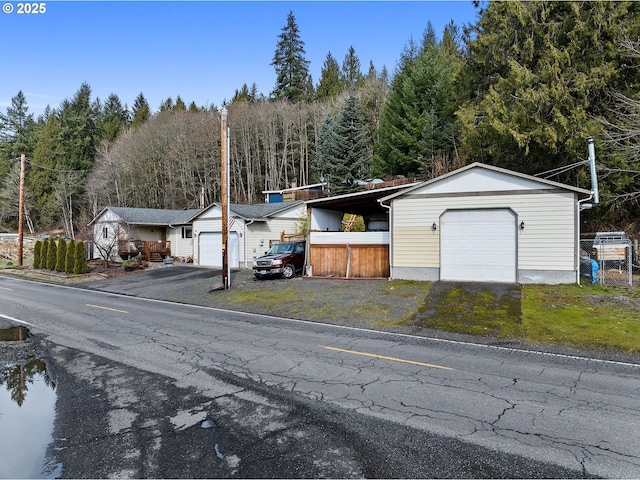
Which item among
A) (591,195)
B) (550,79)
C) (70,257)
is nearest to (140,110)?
(70,257)

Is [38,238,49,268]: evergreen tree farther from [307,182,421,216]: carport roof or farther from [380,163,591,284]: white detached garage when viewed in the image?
[380,163,591,284]: white detached garage

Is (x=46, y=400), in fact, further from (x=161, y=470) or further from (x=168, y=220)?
(x=168, y=220)

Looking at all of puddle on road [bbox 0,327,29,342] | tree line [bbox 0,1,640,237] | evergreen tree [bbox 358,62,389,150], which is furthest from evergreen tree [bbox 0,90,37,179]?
puddle on road [bbox 0,327,29,342]

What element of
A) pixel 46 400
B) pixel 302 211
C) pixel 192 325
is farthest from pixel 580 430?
pixel 302 211

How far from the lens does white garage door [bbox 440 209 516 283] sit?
52.6ft

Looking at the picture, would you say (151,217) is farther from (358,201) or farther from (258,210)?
(358,201)

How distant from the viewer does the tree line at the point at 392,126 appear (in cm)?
1892

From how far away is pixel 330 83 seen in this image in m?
61.1

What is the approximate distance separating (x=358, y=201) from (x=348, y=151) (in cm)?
1574

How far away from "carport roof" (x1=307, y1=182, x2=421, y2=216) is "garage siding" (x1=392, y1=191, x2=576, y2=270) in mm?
1680

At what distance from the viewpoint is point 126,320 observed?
12.0 metres

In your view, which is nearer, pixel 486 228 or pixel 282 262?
pixel 486 228

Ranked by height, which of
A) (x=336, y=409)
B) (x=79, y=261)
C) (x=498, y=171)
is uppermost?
(x=498, y=171)

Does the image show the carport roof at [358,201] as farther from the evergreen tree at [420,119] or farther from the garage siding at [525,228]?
the evergreen tree at [420,119]
